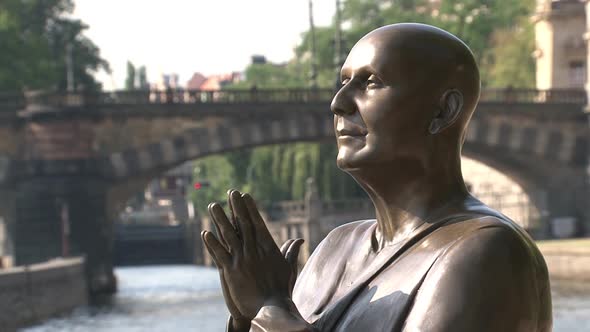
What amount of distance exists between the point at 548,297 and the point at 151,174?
3212 centimetres

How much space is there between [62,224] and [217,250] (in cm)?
3006

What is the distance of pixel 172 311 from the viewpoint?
27.1 metres

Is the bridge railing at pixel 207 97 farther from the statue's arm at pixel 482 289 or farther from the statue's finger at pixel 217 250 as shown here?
the statue's arm at pixel 482 289

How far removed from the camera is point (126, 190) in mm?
35062

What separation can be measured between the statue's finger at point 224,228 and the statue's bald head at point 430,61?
49 cm

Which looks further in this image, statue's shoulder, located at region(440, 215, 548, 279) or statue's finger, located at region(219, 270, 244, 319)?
statue's finger, located at region(219, 270, 244, 319)

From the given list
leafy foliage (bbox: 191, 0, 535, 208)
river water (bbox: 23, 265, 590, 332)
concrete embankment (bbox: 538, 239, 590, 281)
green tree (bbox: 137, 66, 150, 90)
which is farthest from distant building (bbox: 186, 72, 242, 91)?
concrete embankment (bbox: 538, 239, 590, 281)

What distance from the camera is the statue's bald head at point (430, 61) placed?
2.83 metres

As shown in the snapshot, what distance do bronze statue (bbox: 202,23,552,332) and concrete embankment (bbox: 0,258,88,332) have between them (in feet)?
67.6

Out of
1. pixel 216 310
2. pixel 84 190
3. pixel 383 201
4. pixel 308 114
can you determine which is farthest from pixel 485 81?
pixel 383 201

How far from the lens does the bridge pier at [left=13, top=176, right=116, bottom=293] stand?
105 ft

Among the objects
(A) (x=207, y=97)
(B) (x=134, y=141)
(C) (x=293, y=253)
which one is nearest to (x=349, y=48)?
(A) (x=207, y=97)

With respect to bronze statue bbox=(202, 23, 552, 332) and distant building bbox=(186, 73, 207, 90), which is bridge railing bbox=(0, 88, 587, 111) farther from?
distant building bbox=(186, 73, 207, 90)

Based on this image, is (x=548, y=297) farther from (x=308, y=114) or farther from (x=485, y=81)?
(x=485, y=81)
